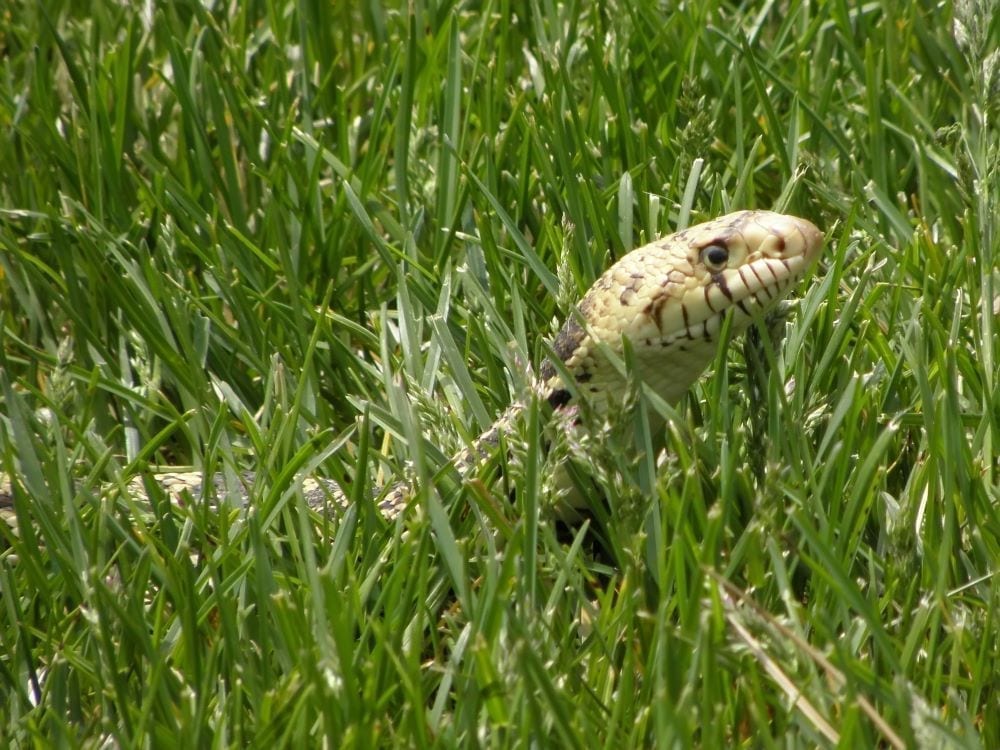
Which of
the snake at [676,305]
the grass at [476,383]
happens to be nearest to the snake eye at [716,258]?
the snake at [676,305]

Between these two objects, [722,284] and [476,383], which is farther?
[476,383]

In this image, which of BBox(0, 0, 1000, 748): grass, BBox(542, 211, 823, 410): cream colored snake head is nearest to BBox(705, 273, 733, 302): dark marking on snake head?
BBox(542, 211, 823, 410): cream colored snake head

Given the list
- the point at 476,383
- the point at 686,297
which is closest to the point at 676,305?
the point at 686,297

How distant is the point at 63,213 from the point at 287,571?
1.50 metres

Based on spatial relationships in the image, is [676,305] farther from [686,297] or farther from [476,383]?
[476,383]

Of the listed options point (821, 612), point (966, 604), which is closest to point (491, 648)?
point (821, 612)

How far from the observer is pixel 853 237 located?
3.16 metres

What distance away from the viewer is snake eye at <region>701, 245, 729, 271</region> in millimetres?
2648

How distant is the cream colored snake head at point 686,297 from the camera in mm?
2623

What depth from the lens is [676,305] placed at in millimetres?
2643

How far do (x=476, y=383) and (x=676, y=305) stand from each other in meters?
0.50

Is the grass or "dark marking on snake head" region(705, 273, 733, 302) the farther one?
"dark marking on snake head" region(705, 273, 733, 302)

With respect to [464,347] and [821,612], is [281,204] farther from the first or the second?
[821,612]

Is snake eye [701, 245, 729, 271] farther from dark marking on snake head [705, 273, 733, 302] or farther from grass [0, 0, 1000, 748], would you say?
grass [0, 0, 1000, 748]
